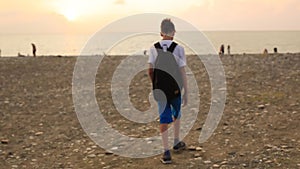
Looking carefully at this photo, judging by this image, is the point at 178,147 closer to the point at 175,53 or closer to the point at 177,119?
the point at 177,119

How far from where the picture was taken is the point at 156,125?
1088 cm

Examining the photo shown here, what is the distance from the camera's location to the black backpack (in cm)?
754

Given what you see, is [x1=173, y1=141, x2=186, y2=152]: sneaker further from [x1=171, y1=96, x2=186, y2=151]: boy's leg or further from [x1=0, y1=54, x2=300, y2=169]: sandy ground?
[x1=0, y1=54, x2=300, y2=169]: sandy ground

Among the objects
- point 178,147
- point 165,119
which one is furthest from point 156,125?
point 165,119

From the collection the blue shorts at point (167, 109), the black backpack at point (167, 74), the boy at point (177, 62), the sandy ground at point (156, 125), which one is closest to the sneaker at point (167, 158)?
the boy at point (177, 62)

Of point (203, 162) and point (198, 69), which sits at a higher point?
point (198, 69)

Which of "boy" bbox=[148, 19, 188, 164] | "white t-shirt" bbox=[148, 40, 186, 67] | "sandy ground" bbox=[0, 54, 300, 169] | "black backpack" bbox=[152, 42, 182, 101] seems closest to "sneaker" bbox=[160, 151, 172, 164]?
"boy" bbox=[148, 19, 188, 164]

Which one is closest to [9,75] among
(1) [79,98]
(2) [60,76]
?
(2) [60,76]

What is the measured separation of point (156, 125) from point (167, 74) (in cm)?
346

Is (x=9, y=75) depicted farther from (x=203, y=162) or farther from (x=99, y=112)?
(x=203, y=162)

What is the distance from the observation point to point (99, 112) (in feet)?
41.3

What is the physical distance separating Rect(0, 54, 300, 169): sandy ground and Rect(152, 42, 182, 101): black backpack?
1.36 meters

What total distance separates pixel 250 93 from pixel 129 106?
3.87 m

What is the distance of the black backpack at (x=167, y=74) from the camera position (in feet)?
24.7
